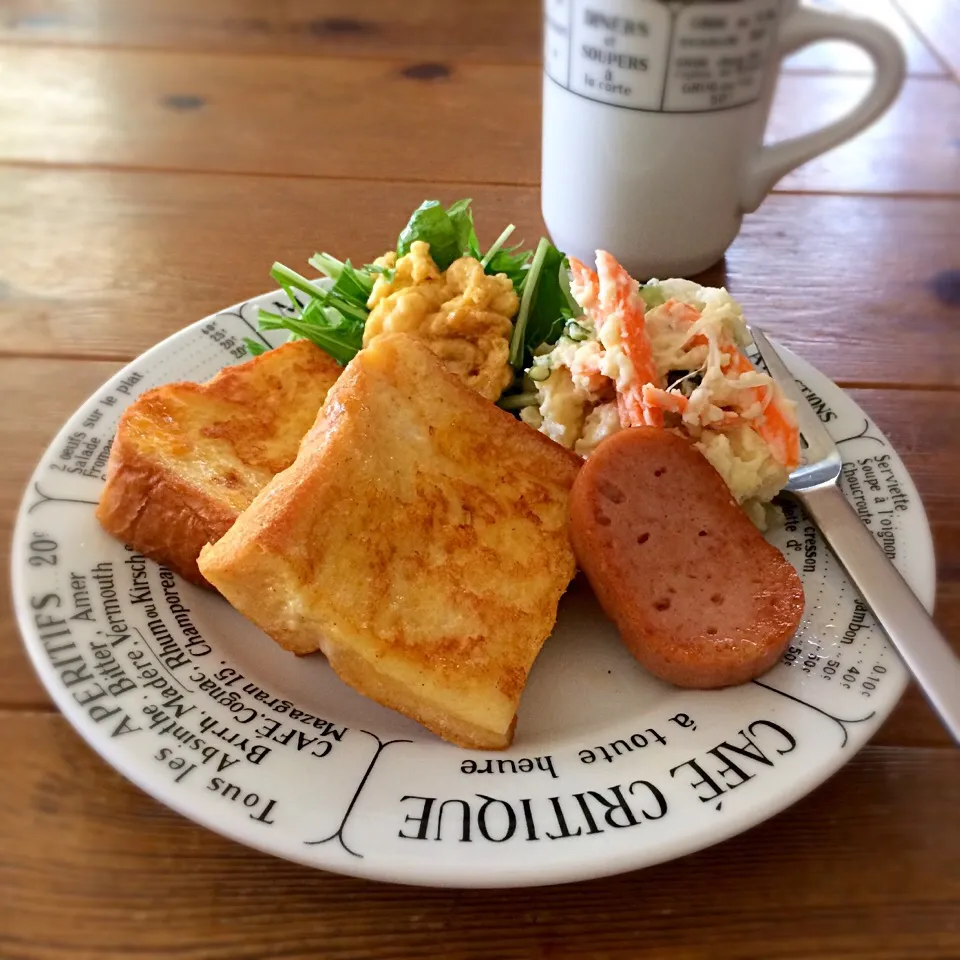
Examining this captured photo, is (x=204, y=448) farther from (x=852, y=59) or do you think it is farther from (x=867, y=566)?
(x=852, y=59)

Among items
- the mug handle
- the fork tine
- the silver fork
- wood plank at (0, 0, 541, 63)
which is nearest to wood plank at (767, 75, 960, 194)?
the mug handle

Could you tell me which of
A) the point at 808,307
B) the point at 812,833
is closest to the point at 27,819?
the point at 812,833

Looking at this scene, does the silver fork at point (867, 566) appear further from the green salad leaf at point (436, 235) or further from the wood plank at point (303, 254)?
the green salad leaf at point (436, 235)

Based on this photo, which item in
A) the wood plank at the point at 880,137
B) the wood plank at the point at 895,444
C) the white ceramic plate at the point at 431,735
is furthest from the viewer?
the wood plank at the point at 880,137

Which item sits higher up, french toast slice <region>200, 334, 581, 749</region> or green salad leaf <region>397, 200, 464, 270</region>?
green salad leaf <region>397, 200, 464, 270</region>

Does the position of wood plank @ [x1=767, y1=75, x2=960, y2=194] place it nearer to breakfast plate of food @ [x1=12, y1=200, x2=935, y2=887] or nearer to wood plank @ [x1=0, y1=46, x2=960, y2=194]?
wood plank @ [x1=0, y1=46, x2=960, y2=194]

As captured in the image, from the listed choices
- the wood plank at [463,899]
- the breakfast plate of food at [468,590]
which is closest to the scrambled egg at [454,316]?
the breakfast plate of food at [468,590]
